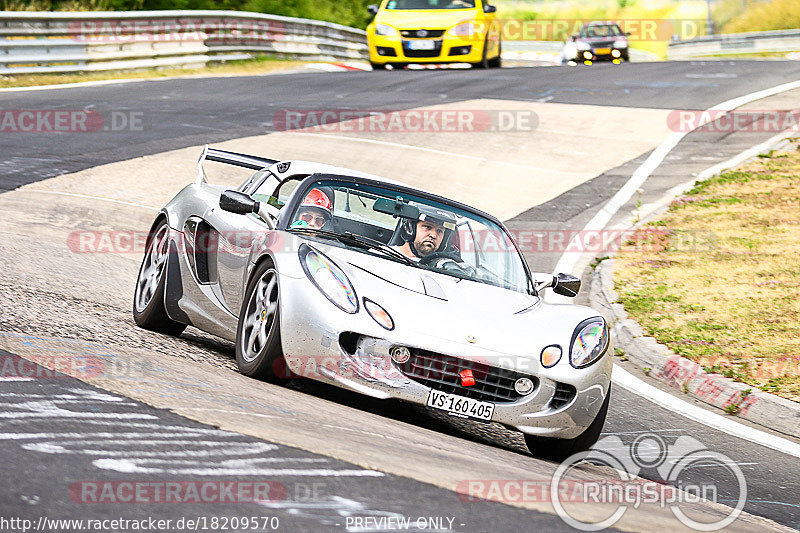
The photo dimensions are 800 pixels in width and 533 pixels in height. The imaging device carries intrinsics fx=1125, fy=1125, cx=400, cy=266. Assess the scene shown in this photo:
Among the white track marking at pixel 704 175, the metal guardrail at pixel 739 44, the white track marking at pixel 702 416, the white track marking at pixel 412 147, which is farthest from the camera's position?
the metal guardrail at pixel 739 44

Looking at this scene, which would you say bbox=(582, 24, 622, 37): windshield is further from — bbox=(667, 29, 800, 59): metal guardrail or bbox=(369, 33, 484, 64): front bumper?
bbox=(369, 33, 484, 64): front bumper

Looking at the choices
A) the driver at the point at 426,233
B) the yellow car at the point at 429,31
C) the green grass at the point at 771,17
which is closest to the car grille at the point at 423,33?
the yellow car at the point at 429,31

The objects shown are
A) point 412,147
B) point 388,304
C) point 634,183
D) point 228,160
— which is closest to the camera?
point 388,304

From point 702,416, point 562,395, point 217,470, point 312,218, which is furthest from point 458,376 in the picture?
point 702,416

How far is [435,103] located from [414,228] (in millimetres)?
14195

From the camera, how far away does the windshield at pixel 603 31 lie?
36.1 metres

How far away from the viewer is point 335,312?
578 cm

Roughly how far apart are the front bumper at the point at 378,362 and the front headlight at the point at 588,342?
6 cm

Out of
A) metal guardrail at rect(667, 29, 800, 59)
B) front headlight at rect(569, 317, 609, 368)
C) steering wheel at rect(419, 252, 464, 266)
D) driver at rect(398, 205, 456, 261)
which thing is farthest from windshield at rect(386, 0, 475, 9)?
front headlight at rect(569, 317, 609, 368)

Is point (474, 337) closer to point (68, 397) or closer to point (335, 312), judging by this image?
point (335, 312)

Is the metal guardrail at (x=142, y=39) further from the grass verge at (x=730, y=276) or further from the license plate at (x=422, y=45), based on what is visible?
the grass verge at (x=730, y=276)

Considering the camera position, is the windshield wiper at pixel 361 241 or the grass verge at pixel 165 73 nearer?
the windshield wiper at pixel 361 241

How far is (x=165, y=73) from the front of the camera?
83.7 ft

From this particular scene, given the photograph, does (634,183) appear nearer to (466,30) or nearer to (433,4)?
(466,30)
